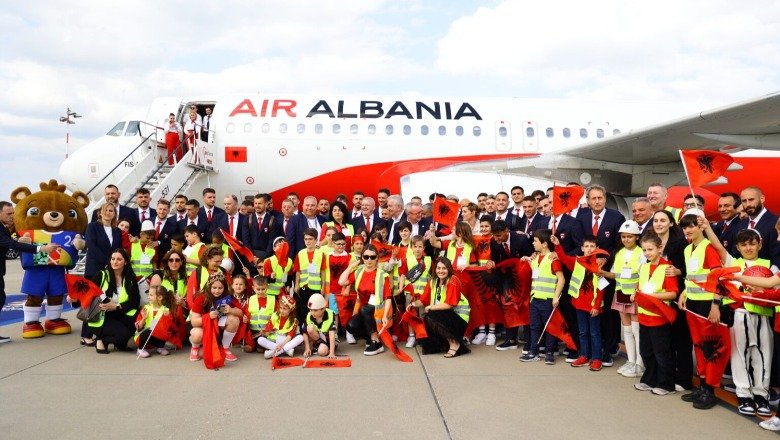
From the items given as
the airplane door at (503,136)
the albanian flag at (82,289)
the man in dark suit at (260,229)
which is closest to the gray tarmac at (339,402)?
the albanian flag at (82,289)

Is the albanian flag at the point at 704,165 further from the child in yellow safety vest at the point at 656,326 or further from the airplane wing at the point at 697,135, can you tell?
the airplane wing at the point at 697,135

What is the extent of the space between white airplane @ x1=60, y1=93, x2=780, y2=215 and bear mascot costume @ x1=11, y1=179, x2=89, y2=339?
3480 mm

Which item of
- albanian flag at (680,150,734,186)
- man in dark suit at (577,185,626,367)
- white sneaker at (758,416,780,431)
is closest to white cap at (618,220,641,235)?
man in dark suit at (577,185,626,367)

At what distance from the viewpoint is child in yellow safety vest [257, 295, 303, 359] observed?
20.0 ft

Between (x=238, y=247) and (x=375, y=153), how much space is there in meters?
5.61

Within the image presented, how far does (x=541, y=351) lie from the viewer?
6.44m

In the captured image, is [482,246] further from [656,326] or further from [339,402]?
[339,402]

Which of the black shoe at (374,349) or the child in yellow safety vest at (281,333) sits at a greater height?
the child in yellow safety vest at (281,333)

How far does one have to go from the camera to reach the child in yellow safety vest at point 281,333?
20.0 ft

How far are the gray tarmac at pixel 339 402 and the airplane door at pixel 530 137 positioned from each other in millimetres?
7724

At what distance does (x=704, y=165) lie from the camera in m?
5.48

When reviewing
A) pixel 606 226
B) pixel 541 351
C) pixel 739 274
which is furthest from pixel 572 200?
pixel 739 274

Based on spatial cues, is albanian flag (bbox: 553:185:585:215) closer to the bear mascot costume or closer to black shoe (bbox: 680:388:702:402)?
black shoe (bbox: 680:388:702:402)

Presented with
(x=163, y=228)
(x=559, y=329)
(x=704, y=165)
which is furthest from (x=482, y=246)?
(x=163, y=228)
